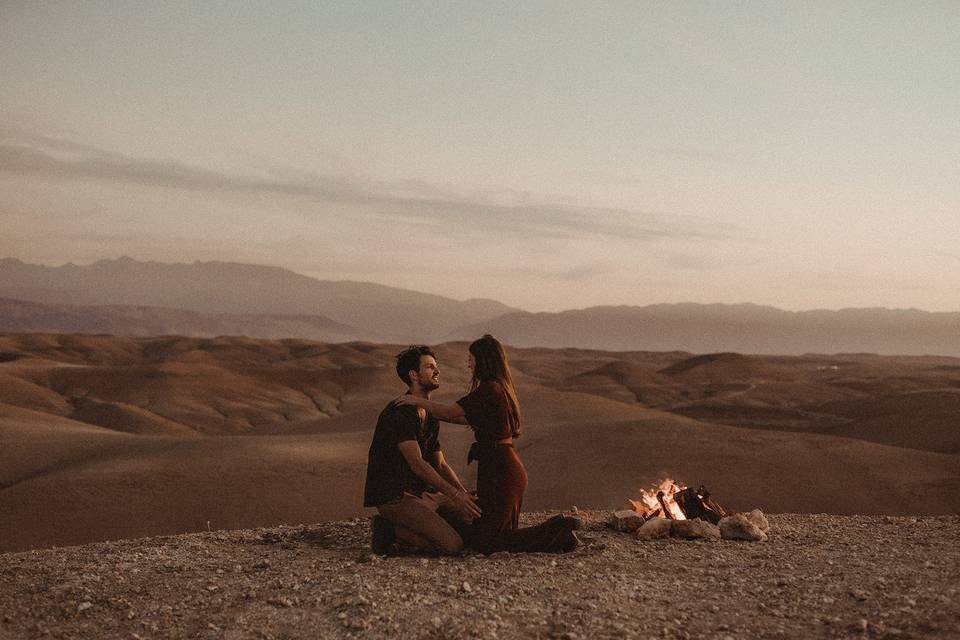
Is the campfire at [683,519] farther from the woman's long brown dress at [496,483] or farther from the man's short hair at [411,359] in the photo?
the man's short hair at [411,359]

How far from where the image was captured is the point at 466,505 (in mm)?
7648

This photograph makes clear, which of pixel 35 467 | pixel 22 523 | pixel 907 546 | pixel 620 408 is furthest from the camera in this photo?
pixel 620 408

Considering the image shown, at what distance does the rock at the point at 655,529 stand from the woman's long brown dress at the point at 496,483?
1314 millimetres

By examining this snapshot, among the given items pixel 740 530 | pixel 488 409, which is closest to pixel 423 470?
pixel 488 409

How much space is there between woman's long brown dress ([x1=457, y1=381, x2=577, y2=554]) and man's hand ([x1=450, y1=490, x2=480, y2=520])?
0.06 meters

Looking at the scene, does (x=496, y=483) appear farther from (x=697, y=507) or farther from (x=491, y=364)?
(x=697, y=507)

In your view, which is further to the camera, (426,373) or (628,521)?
(628,521)

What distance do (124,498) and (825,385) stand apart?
157 feet

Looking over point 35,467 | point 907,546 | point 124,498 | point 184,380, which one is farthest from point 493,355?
point 184,380

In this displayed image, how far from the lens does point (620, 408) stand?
1300 inches

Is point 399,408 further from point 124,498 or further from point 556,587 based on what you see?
point 124,498

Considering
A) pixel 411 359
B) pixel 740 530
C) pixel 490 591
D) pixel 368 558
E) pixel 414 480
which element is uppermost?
pixel 411 359

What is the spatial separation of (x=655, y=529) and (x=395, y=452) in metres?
2.99

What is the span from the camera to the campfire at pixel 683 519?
349 inches
